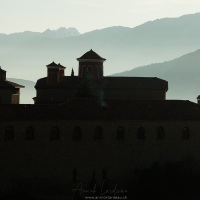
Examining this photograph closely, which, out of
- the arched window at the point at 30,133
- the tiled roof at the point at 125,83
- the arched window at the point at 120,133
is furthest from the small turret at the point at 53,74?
the arched window at the point at 30,133

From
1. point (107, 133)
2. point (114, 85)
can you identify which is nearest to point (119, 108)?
point (107, 133)

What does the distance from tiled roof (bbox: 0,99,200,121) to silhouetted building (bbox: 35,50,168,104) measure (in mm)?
13404

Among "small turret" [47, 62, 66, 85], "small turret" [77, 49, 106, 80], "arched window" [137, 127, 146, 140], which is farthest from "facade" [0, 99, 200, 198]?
"small turret" [77, 49, 106, 80]

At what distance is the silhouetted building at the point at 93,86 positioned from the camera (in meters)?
58.7

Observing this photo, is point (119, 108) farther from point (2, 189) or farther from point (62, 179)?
point (2, 189)

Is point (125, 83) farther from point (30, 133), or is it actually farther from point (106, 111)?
point (30, 133)

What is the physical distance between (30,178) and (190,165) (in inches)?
494

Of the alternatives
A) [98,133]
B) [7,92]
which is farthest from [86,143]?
[7,92]

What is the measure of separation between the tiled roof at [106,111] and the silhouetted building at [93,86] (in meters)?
13.4

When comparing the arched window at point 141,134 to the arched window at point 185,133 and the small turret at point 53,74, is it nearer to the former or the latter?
the arched window at point 185,133

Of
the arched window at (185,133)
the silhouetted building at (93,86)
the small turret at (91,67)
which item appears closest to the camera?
the arched window at (185,133)

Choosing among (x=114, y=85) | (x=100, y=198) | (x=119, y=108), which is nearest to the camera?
(x=100, y=198)

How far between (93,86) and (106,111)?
2038cm

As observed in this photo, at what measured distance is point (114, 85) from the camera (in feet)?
195
